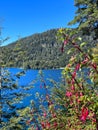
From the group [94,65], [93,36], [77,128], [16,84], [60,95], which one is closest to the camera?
[94,65]

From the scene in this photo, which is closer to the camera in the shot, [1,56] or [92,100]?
[92,100]

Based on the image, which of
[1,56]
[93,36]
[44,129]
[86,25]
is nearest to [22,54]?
[1,56]

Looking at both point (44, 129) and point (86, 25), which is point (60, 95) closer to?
point (44, 129)

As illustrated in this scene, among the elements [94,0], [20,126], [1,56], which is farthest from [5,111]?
[94,0]

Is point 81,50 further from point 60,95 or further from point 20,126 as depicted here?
point 20,126

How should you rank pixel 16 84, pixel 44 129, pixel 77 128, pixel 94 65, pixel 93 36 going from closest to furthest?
pixel 94 65 → pixel 77 128 → pixel 44 129 → pixel 16 84 → pixel 93 36

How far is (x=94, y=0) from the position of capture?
24.2m

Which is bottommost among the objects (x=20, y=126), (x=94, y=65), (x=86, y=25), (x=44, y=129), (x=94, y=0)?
(x=20, y=126)

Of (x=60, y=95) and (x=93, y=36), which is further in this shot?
(x=93, y=36)

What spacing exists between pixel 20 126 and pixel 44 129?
44.3 ft

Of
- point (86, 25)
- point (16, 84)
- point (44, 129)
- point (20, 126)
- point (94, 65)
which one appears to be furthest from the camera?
point (86, 25)

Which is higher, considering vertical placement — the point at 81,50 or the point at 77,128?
the point at 81,50

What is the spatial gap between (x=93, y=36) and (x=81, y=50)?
74.3ft

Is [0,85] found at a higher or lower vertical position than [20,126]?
higher
